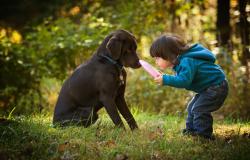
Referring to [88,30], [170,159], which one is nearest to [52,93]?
[88,30]

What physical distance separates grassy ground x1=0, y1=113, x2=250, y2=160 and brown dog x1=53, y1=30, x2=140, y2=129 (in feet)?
1.03

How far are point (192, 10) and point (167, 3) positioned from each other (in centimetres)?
78

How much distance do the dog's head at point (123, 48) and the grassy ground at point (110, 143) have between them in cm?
97

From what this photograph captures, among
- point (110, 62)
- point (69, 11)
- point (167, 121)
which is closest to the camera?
point (110, 62)

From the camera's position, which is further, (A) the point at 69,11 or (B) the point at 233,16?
(A) the point at 69,11

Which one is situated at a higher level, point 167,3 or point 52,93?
point 167,3

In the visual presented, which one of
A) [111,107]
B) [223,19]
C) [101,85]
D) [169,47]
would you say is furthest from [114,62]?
[223,19]

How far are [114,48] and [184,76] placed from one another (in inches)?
50.6

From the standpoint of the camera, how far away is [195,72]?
614cm

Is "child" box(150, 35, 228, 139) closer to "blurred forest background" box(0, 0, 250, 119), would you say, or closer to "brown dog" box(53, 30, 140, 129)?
"brown dog" box(53, 30, 140, 129)

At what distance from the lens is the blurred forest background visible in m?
9.81

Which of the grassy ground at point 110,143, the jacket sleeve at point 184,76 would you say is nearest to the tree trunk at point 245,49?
the grassy ground at point 110,143

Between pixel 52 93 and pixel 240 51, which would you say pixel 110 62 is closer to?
pixel 240 51

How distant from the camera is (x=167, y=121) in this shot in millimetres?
7836
